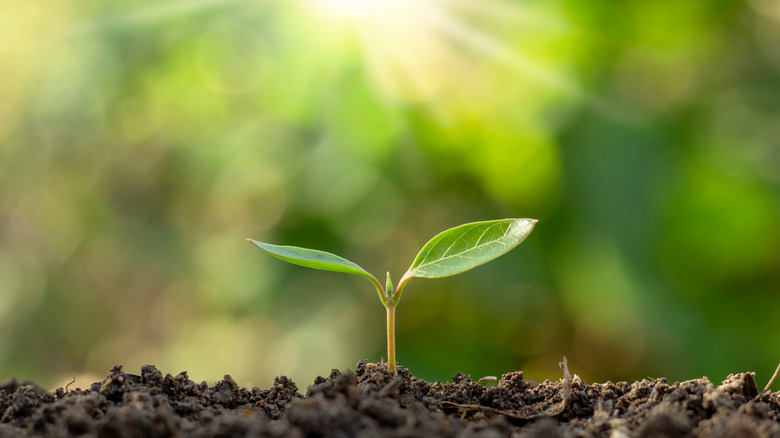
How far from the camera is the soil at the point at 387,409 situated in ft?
1.41

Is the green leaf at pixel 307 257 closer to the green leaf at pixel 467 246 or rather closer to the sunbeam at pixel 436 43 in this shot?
the green leaf at pixel 467 246

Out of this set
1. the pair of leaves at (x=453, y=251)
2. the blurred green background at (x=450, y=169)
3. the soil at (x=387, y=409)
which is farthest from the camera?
the blurred green background at (x=450, y=169)

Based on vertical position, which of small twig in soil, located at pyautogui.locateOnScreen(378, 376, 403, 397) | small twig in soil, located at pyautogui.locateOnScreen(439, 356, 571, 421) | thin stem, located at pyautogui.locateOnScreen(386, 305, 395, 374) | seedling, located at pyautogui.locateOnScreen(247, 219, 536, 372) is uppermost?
seedling, located at pyautogui.locateOnScreen(247, 219, 536, 372)

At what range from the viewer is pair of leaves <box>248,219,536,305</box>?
1.74 ft

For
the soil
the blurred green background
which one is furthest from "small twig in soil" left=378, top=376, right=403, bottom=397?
the blurred green background

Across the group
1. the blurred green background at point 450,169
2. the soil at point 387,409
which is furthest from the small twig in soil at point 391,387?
the blurred green background at point 450,169

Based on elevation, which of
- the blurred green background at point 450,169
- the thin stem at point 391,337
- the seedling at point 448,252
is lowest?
the thin stem at point 391,337

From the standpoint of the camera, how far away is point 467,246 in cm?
57

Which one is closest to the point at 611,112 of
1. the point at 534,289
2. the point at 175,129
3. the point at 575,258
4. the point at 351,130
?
the point at 575,258

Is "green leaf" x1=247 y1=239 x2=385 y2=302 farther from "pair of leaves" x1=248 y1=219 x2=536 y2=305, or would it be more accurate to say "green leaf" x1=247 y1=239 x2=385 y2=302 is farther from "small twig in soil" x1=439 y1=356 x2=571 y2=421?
"small twig in soil" x1=439 y1=356 x2=571 y2=421

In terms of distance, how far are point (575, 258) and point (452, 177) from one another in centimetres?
41

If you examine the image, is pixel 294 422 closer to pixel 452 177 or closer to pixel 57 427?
pixel 57 427

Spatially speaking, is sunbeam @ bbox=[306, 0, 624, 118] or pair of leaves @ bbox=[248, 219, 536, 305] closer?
pair of leaves @ bbox=[248, 219, 536, 305]

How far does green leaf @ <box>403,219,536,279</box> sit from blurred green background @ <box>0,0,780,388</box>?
1244 mm
